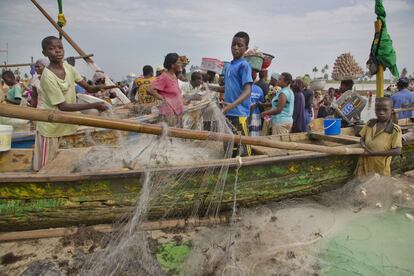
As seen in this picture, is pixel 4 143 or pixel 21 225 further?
pixel 4 143

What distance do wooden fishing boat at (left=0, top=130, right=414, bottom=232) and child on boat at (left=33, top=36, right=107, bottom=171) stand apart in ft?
0.84

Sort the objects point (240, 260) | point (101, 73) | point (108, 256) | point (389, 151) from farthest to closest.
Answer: point (101, 73) → point (389, 151) → point (240, 260) → point (108, 256)

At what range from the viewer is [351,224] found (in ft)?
10.9

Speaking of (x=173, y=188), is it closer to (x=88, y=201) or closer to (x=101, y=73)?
(x=88, y=201)

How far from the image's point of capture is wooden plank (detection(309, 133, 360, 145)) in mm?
4288

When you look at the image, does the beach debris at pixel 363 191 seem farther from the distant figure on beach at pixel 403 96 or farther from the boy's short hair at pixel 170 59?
the distant figure on beach at pixel 403 96

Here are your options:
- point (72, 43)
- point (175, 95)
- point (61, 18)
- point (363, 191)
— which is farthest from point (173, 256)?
point (61, 18)

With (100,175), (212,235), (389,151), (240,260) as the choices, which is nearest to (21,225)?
(100,175)

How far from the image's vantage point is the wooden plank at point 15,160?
3.96 metres

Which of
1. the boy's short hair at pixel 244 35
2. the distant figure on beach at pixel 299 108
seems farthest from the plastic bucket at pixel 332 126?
the boy's short hair at pixel 244 35

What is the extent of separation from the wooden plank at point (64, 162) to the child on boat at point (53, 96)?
10 cm

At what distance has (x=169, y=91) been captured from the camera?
4.23 meters

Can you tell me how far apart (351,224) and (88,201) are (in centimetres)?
290

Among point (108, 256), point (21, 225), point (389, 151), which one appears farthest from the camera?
point (389, 151)
